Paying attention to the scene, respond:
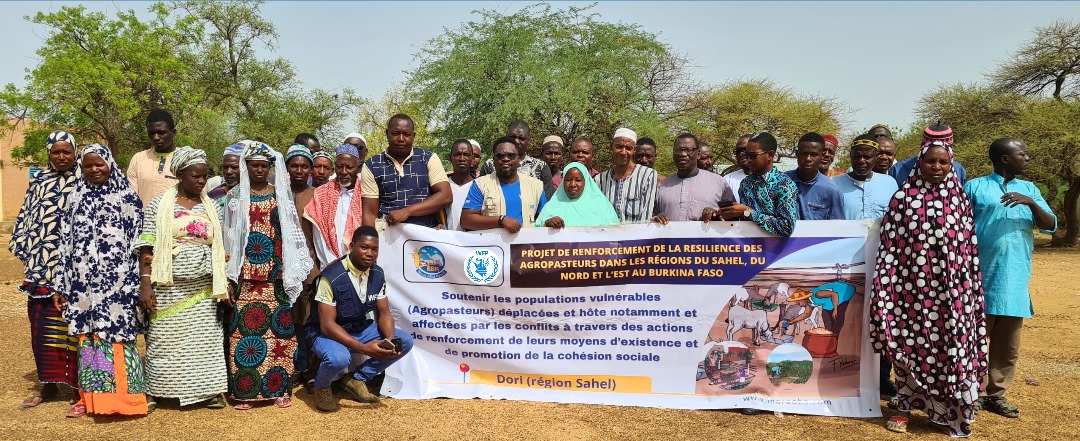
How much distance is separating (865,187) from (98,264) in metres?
5.37

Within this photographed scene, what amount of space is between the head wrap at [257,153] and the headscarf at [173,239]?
0.91 feet

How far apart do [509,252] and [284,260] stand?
1.55 metres

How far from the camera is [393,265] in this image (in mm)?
5266

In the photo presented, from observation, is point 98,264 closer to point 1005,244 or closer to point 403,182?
point 403,182

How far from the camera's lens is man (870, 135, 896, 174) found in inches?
212

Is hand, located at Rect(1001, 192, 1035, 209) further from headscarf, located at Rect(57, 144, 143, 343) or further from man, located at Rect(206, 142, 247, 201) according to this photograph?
headscarf, located at Rect(57, 144, 143, 343)

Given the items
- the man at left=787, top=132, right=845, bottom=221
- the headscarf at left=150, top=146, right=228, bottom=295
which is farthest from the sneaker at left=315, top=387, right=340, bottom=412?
the man at left=787, top=132, right=845, bottom=221

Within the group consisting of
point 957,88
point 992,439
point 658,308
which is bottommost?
point 992,439

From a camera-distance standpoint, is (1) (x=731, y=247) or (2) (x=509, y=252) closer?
(1) (x=731, y=247)

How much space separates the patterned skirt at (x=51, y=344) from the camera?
4961mm

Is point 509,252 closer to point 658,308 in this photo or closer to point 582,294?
point 582,294

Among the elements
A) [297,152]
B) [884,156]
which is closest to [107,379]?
[297,152]

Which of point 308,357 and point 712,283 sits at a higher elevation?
point 712,283

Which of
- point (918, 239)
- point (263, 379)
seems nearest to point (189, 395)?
point (263, 379)
